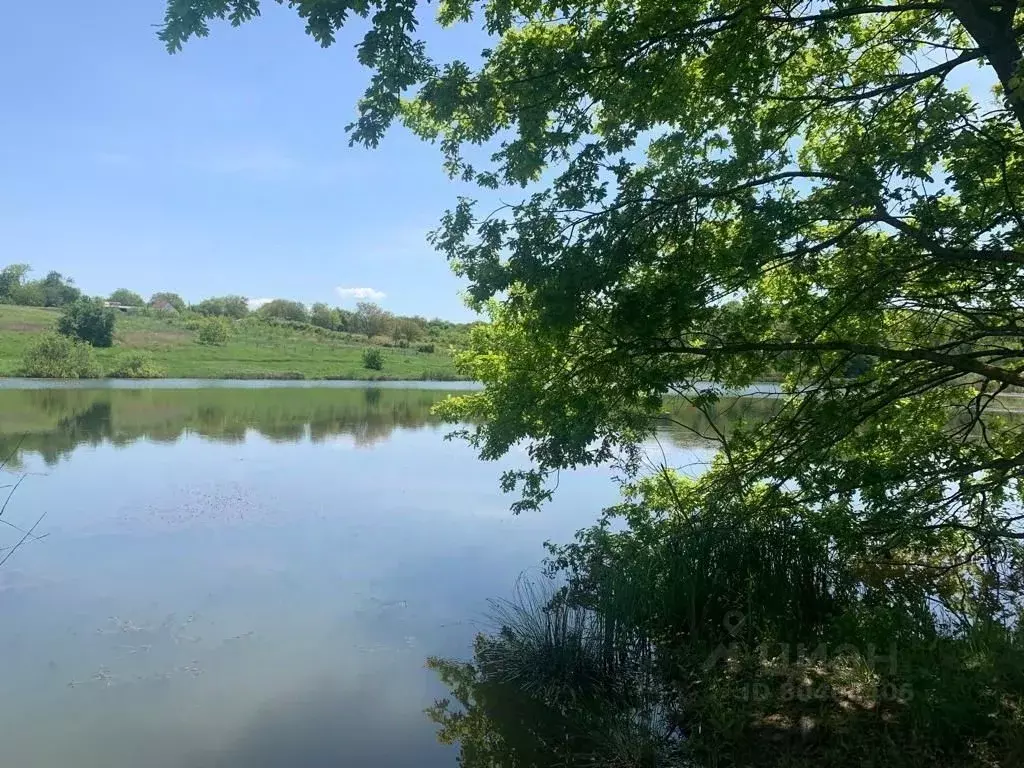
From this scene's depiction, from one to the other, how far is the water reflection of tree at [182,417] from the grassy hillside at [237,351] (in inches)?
399

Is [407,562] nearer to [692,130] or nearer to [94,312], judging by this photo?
[692,130]

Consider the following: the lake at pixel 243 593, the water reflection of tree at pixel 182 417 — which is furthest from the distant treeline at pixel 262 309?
the lake at pixel 243 593

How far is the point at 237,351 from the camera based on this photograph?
5494 centimetres

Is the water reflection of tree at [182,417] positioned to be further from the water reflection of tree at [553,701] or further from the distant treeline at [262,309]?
the distant treeline at [262,309]

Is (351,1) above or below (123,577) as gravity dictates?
above

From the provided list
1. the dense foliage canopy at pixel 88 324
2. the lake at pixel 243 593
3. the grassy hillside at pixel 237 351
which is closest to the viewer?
the lake at pixel 243 593

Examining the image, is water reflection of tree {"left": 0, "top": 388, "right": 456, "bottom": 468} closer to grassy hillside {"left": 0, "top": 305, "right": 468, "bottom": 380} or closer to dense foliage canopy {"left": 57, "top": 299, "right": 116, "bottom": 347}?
grassy hillside {"left": 0, "top": 305, "right": 468, "bottom": 380}

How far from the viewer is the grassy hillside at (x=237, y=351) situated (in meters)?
45.8

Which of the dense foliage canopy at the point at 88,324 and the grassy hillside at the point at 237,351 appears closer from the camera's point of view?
the grassy hillside at the point at 237,351

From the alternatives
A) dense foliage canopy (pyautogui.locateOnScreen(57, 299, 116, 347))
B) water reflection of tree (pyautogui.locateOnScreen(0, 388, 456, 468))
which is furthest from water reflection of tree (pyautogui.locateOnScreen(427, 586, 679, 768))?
dense foliage canopy (pyautogui.locateOnScreen(57, 299, 116, 347))

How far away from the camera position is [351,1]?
3.77 m

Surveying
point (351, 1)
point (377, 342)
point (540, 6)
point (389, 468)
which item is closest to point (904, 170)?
point (540, 6)

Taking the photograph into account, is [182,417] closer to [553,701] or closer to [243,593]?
[243,593]

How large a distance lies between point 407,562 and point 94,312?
48.1 m
